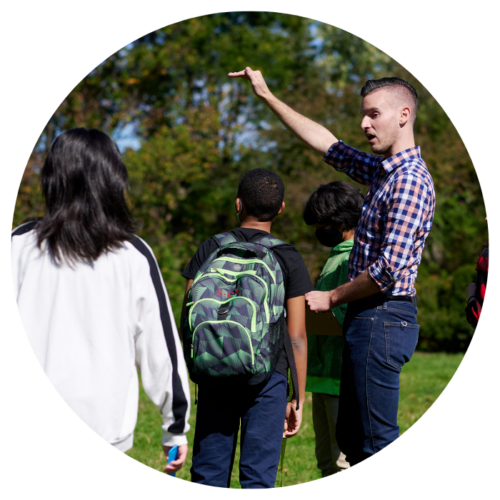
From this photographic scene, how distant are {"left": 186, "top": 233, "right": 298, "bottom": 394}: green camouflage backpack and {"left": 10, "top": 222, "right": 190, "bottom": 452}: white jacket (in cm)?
34

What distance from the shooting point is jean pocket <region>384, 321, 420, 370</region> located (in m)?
2.96

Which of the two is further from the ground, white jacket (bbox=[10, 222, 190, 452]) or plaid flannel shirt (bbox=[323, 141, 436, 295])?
plaid flannel shirt (bbox=[323, 141, 436, 295])

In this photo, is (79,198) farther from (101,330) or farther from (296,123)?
(296,123)

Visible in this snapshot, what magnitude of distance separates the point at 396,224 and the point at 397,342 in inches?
24.8

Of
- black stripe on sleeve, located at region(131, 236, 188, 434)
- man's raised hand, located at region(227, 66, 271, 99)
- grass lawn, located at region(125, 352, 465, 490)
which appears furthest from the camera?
grass lawn, located at region(125, 352, 465, 490)

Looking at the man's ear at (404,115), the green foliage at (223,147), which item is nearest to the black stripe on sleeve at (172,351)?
the man's ear at (404,115)

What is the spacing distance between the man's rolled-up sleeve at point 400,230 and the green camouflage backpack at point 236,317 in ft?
1.74

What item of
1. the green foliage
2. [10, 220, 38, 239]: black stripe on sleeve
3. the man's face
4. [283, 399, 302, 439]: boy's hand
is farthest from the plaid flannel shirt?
the green foliage

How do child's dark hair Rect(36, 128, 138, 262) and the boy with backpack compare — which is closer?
child's dark hair Rect(36, 128, 138, 262)

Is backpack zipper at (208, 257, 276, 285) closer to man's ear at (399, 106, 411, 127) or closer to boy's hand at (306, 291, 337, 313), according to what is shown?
boy's hand at (306, 291, 337, 313)

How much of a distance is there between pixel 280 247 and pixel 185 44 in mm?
14918

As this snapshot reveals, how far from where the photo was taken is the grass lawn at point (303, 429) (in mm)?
4828

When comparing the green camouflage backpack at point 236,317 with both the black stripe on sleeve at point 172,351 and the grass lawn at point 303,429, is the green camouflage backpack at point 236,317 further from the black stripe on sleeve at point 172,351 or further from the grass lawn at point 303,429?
the grass lawn at point 303,429

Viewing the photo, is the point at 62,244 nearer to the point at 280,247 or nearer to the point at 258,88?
the point at 280,247
